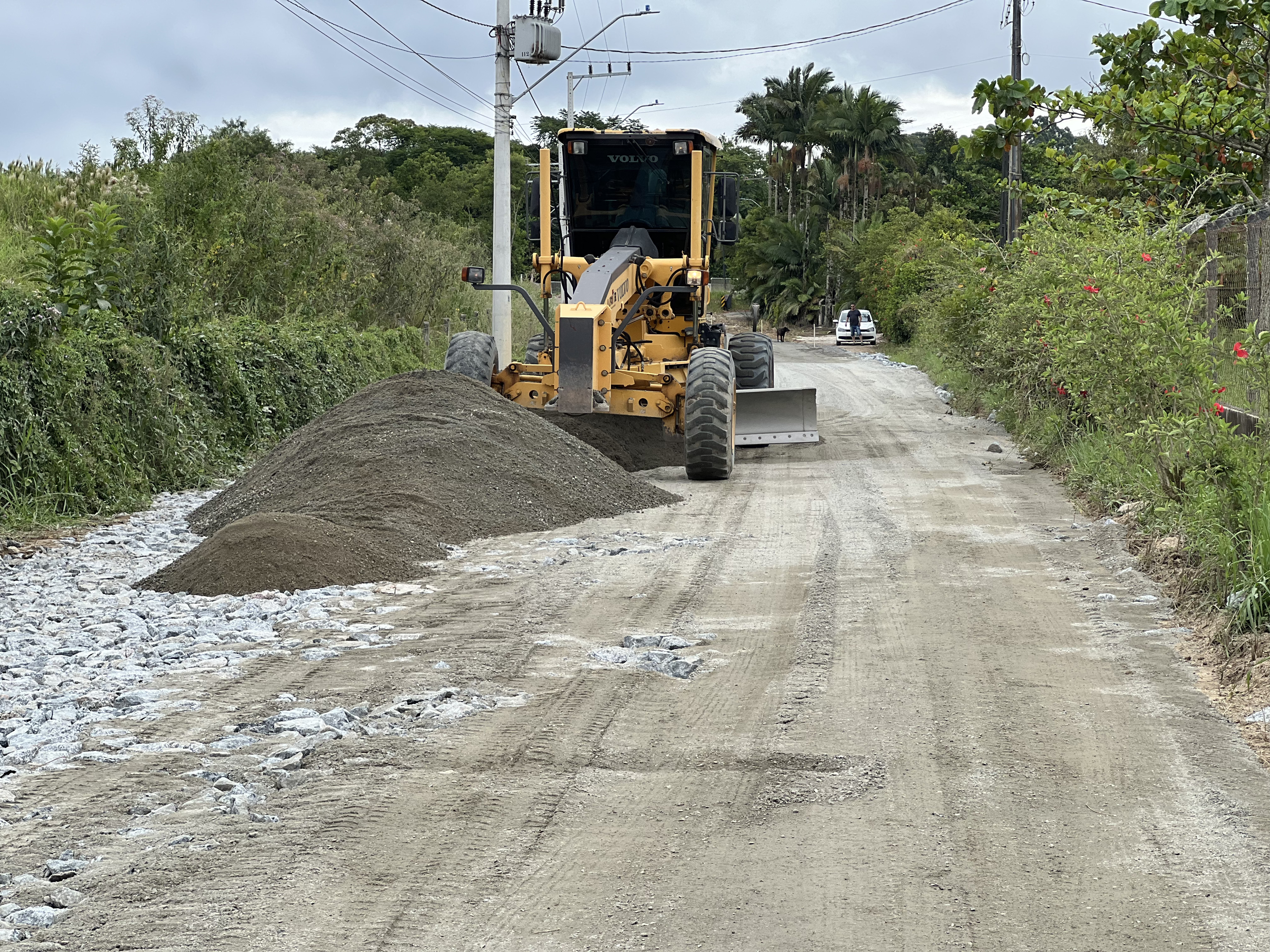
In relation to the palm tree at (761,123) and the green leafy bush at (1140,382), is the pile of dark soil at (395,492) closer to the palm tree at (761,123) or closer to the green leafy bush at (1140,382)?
the green leafy bush at (1140,382)

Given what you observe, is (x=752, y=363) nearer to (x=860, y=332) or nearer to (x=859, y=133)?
(x=860, y=332)

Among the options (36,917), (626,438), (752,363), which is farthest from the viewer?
(752,363)

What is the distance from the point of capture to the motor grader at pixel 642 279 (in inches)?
567

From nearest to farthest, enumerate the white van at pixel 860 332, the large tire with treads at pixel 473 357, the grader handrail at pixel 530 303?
the grader handrail at pixel 530 303 → the large tire with treads at pixel 473 357 → the white van at pixel 860 332

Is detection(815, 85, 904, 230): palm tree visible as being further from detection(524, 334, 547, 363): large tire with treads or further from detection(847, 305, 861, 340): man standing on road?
detection(524, 334, 547, 363): large tire with treads

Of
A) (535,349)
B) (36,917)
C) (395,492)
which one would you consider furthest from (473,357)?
(36,917)

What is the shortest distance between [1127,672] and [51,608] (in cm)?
619

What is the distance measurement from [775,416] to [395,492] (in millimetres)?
6418

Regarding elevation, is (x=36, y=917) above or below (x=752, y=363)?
below

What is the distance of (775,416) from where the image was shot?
16156 millimetres

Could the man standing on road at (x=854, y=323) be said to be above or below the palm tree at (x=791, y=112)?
below

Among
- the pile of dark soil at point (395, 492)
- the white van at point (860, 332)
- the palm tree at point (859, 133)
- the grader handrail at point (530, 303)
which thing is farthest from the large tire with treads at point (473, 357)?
the palm tree at point (859, 133)

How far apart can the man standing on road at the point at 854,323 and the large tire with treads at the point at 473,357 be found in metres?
37.2

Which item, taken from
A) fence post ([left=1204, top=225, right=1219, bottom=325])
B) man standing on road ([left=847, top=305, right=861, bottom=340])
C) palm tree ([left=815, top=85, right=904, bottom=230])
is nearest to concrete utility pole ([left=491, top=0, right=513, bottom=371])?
fence post ([left=1204, top=225, right=1219, bottom=325])
